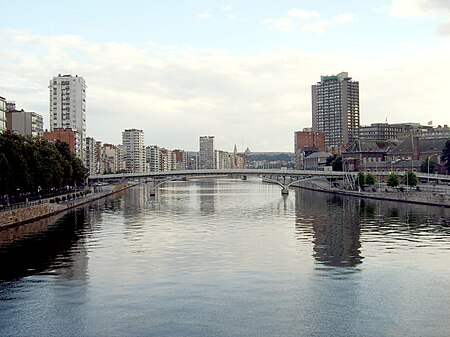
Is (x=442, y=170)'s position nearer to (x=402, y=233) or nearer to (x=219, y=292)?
(x=402, y=233)

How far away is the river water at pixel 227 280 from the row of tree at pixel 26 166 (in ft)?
18.5

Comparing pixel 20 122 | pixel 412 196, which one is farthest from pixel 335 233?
pixel 20 122

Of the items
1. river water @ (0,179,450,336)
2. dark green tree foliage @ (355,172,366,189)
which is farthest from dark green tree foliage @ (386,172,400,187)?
river water @ (0,179,450,336)

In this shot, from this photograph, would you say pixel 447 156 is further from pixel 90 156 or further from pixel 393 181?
pixel 90 156

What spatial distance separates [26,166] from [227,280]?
1520 inches

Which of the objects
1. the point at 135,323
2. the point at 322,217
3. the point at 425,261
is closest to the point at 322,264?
the point at 425,261

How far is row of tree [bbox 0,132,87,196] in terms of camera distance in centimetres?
6100

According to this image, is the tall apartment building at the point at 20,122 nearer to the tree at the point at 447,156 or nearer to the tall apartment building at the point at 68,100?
the tall apartment building at the point at 68,100

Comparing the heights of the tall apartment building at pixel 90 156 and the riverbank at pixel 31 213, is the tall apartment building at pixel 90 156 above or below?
above

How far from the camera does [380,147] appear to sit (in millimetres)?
173625

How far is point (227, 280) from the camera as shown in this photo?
32.8 m

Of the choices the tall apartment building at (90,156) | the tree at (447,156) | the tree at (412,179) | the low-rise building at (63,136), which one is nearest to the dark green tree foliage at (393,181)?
the tree at (412,179)

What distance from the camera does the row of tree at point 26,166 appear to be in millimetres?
61000

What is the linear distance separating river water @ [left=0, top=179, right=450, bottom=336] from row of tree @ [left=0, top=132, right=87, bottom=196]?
18.5 ft
